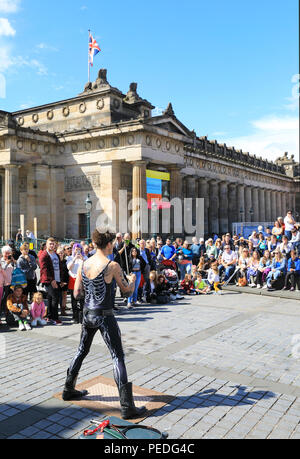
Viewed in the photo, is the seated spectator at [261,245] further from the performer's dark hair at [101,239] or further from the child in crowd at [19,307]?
the performer's dark hair at [101,239]

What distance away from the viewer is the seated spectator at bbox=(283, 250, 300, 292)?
14438 mm

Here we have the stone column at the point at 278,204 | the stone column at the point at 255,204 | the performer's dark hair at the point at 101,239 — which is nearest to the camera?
the performer's dark hair at the point at 101,239

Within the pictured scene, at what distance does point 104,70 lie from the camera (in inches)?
1383

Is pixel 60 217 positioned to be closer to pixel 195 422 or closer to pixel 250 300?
pixel 250 300

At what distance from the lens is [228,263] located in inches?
647

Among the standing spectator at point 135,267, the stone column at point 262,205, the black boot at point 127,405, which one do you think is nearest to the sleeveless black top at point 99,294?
the black boot at point 127,405

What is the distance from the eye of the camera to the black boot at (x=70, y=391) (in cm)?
521

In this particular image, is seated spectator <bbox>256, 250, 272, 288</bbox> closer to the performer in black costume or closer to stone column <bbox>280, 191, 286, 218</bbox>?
the performer in black costume

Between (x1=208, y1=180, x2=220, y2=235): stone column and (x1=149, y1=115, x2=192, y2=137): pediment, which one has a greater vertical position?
(x1=149, y1=115, x2=192, y2=137): pediment

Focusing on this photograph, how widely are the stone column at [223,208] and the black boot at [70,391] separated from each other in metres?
47.0

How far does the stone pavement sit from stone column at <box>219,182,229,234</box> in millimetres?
40880

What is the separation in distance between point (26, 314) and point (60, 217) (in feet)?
83.4

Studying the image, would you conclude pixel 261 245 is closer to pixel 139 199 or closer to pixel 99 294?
pixel 139 199

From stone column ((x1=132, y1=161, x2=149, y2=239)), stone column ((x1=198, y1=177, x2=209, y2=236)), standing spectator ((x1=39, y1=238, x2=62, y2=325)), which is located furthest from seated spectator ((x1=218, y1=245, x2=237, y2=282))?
stone column ((x1=198, y1=177, x2=209, y2=236))
